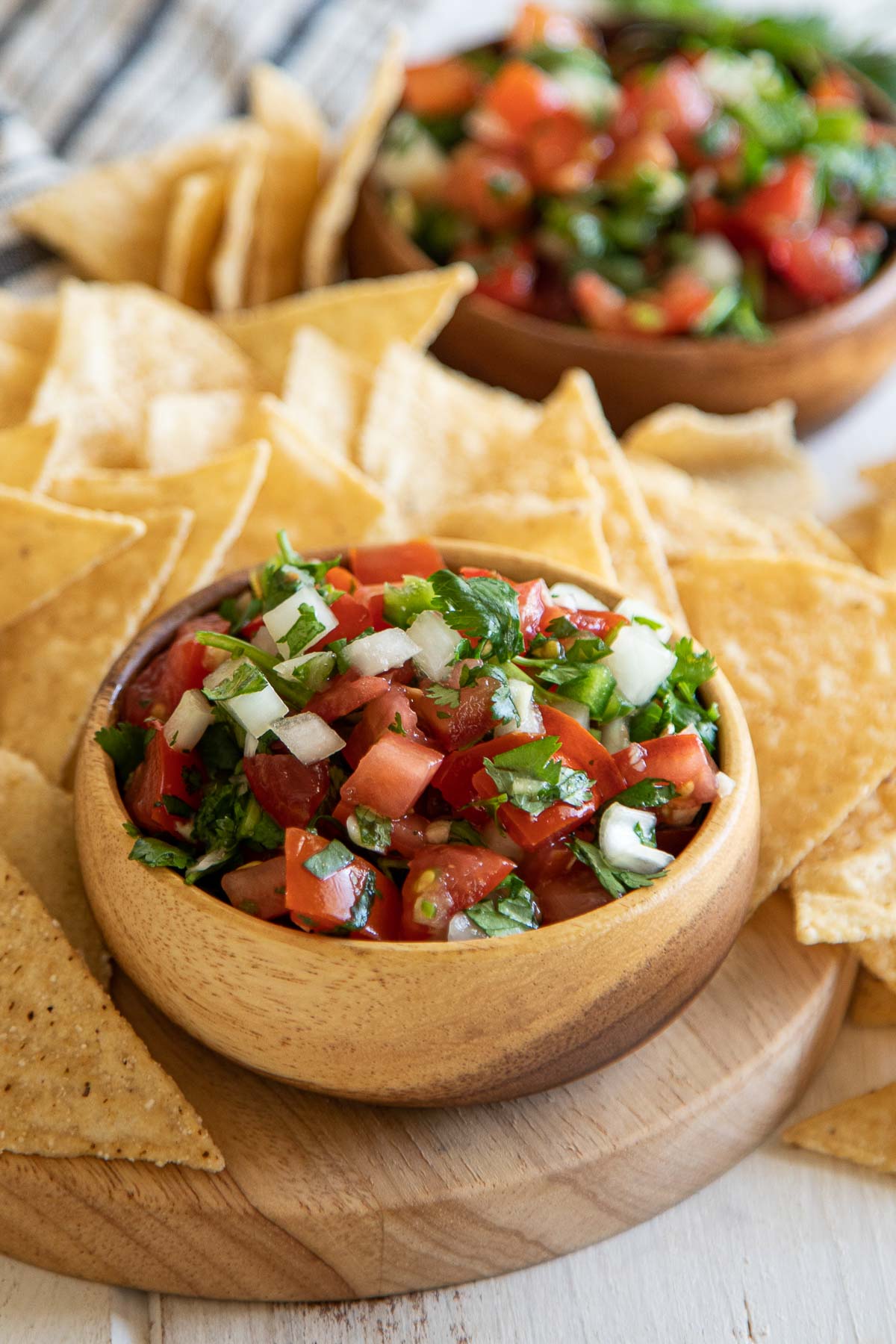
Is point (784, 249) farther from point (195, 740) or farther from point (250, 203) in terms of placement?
point (195, 740)

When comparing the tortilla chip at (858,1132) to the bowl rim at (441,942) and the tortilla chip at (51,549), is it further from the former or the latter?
the tortilla chip at (51,549)

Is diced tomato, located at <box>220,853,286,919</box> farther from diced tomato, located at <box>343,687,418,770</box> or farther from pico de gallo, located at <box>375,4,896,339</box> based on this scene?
pico de gallo, located at <box>375,4,896,339</box>

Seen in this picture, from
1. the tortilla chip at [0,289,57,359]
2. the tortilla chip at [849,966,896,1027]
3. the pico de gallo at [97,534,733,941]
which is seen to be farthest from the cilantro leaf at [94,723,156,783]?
the tortilla chip at [0,289,57,359]

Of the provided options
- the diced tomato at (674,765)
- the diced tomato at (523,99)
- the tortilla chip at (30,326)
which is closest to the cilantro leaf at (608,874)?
the diced tomato at (674,765)

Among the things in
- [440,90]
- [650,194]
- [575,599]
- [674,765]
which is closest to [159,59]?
[440,90]

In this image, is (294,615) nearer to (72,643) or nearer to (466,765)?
(466,765)

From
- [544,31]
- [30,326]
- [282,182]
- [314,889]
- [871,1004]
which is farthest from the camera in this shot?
[544,31]
